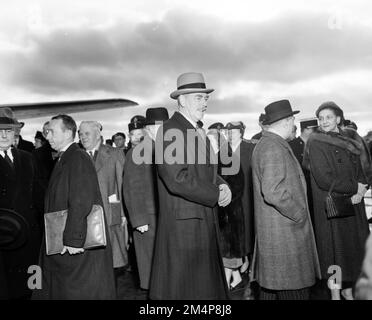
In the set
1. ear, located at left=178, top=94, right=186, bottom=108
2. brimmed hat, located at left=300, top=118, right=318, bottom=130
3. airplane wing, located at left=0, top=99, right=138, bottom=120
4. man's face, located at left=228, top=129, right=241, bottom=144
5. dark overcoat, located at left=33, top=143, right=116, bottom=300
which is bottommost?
dark overcoat, located at left=33, top=143, right=116, bottom=300

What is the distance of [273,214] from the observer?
11.8 feet

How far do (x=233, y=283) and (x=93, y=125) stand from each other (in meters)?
2.61

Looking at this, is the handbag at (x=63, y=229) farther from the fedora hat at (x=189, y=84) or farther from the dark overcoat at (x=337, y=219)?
the dark overcoat at (x=337, y=219)

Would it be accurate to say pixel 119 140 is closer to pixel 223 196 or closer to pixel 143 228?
pixel 143 228

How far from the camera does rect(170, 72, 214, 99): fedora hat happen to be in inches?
135

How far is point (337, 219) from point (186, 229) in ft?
6.25

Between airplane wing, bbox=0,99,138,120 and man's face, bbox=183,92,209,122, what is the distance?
13748mm

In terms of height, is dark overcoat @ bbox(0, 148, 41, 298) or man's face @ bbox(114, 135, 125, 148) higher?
man's face @ bbox(114, 135, 125, 148)

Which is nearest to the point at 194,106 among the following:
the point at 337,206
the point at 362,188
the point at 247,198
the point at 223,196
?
the point at 223,196

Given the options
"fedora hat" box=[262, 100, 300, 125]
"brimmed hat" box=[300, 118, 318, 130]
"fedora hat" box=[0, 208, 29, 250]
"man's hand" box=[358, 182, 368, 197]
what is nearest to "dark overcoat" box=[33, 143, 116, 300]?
"fedora hat" box=[0, 208, 29, 250]

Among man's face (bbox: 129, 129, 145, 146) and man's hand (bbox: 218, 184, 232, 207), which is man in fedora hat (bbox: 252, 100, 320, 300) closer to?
man's hand (bbox: 218, 184, 232, 207)

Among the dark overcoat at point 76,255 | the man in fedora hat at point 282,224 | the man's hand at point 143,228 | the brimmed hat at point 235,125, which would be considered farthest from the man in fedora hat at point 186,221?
the brimmed hat at point 235,125
